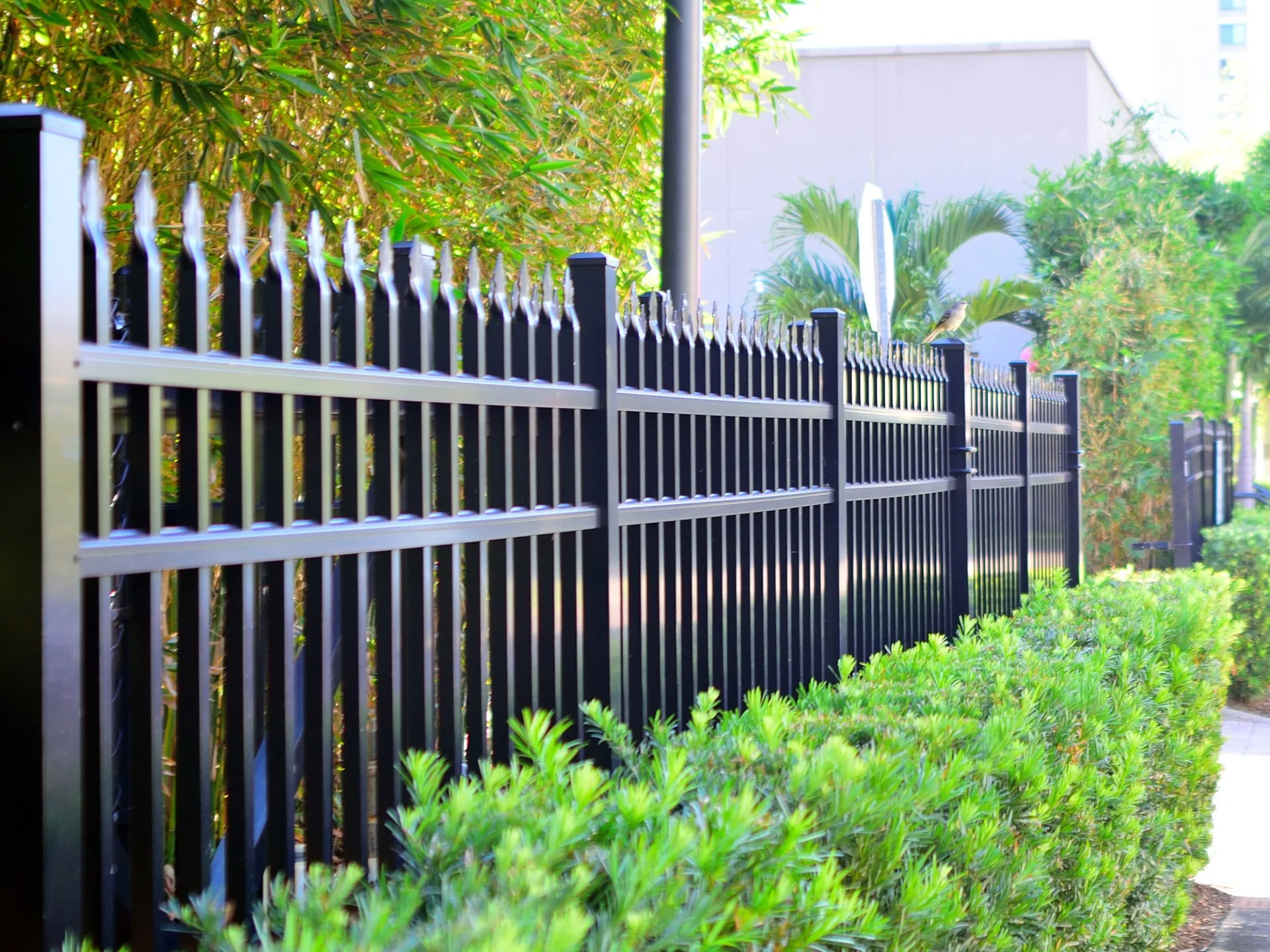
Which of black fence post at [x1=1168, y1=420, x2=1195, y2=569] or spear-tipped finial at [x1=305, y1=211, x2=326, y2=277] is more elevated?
spear-tipped finial at [x1=305, y1=211, x2=326, y2=277]

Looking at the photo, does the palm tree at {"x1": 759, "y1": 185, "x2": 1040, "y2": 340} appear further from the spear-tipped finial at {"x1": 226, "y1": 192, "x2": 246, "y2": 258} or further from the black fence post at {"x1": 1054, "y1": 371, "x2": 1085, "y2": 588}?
the spear-tipped finial at {"x1": 226, "y1": 192, "x2": 246, "y2": 258}

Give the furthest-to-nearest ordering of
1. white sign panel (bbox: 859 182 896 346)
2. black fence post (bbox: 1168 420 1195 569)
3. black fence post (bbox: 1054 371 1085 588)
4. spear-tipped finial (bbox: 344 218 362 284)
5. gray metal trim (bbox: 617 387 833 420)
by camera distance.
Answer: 1. black fence post (bbox: 1168 420 1195 569)
2. black fence post (bbox: 1054 371 1085 588)
3. white sign panel (bbox: 859 182 896 346)
4. gray metal trim (bbox: 617 387 833 420)
5. spear-tipped finial (bbox: 344 218 362 284)

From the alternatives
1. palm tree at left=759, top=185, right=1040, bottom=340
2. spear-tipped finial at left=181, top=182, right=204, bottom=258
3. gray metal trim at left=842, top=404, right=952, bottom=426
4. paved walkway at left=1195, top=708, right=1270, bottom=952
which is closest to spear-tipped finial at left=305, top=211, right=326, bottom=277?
spear-tipped finial at left=181, top=182, right=204, bottom=258

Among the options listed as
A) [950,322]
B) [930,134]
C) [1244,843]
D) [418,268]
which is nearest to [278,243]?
[418,268]

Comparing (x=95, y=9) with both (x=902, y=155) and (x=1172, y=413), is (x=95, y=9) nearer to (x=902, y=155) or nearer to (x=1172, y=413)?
(x=1172, y=413)

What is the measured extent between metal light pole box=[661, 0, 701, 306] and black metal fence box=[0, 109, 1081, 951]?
0.77 meters

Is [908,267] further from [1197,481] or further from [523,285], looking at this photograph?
[523,285]

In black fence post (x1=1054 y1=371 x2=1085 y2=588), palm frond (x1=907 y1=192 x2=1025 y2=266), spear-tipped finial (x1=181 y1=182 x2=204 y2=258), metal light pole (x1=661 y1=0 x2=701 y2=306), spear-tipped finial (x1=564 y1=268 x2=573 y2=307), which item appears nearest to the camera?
spear-tipped finial (x1=181 y1=182 x2=204 y2=258)

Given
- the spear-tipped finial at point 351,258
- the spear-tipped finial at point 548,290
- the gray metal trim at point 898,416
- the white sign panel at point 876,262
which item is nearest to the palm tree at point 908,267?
the white sign panel at point 876,262

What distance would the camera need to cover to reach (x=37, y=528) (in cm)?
172

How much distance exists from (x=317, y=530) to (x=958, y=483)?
4.33m

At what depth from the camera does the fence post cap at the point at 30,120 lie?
175cm

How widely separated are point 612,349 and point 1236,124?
4407cm

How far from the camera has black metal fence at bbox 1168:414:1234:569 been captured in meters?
11.3
